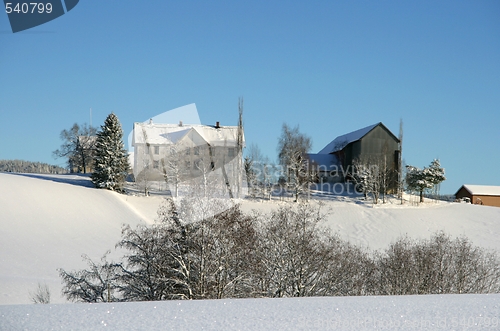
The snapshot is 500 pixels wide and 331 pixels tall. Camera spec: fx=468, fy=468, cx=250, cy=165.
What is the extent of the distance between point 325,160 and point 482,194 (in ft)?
76.0

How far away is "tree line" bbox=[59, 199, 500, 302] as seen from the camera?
20.4m

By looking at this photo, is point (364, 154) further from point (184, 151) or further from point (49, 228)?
point (49, 228)

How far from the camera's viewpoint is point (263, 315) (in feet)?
32.3

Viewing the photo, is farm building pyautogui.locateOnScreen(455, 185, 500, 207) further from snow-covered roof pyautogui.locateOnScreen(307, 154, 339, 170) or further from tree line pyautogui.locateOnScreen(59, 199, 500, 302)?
tree line pyautogui.locateOnScreen(59, 199, 500, 302)

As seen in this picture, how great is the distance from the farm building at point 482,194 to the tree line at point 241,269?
126 feet

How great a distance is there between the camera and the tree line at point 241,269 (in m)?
20.4

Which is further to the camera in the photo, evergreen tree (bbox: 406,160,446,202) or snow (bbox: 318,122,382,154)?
snow (bbox: 318,122,382,154)

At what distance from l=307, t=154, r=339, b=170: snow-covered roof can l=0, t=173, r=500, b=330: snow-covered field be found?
10.8 m

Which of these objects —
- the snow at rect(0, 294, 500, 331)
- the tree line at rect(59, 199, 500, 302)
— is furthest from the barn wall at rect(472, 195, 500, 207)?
the snow at rect(0, 294, 500, 331)

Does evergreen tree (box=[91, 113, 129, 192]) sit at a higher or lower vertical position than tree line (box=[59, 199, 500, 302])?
higher

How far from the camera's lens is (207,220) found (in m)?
21.3

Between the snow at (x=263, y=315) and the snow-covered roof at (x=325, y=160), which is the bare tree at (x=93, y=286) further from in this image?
the snow-covered roof at (x=325, y=160)

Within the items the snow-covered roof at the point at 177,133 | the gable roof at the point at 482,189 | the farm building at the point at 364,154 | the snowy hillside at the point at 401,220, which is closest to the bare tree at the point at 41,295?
the snowy hillside at the point at 401,220

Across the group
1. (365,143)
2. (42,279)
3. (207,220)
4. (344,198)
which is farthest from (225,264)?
(365,143)
